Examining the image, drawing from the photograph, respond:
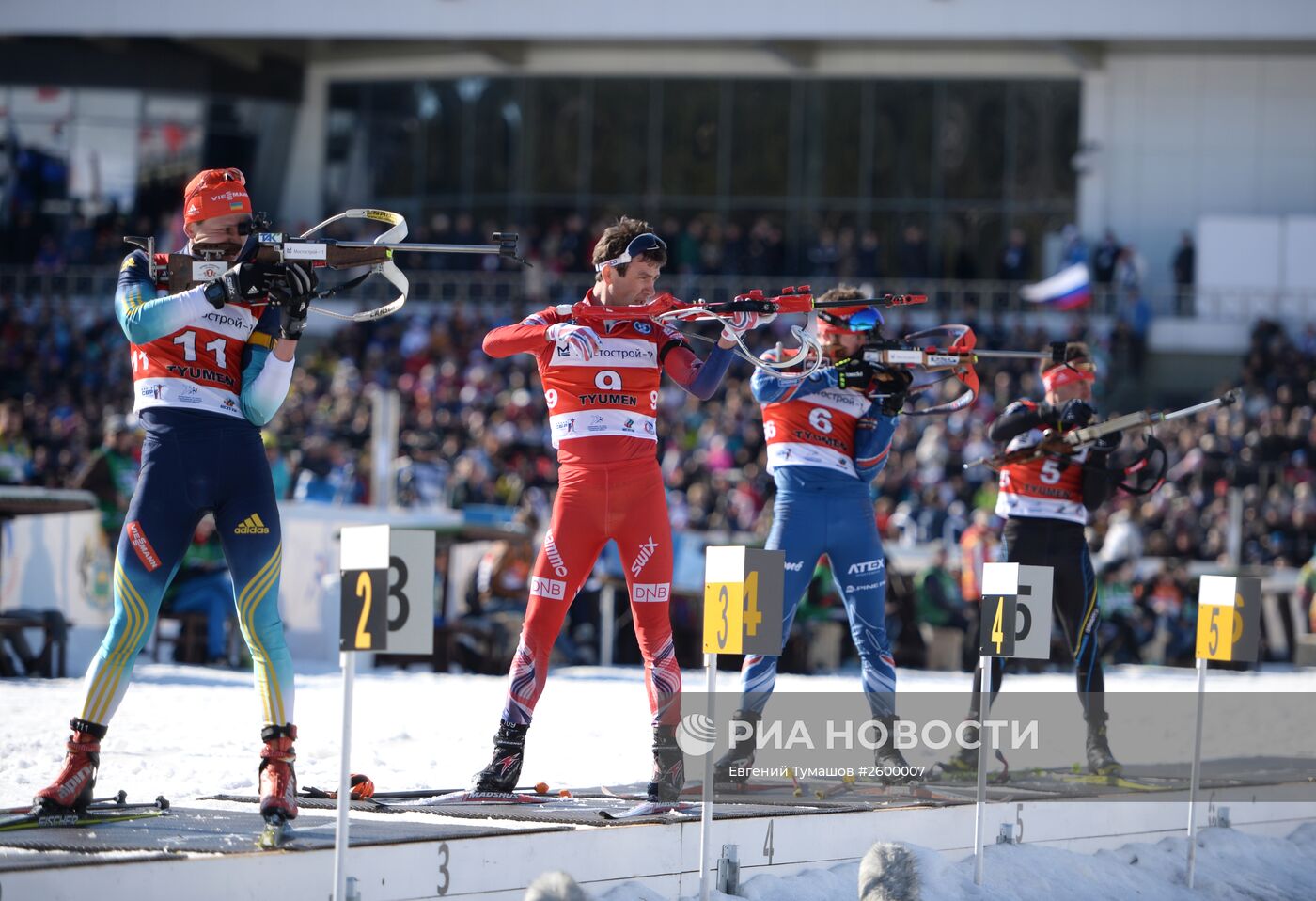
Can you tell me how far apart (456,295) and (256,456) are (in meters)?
22.4

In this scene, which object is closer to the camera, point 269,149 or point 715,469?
point 715,469

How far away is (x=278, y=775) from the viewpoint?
5840mm

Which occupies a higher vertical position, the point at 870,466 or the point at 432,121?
the point at 432,121

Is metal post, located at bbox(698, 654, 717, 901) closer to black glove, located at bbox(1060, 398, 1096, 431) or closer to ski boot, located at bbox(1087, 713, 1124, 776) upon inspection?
ski boot, located at bbox(1087, 713, 1124, 776)

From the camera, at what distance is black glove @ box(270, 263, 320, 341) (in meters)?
5.97

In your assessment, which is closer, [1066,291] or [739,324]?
[739,324]

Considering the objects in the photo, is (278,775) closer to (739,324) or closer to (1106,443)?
(739,324)

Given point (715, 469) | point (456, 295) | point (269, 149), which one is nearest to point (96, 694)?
point (715, 469)

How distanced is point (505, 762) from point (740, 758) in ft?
3.85

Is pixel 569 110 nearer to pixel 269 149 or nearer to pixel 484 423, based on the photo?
pixel 269 149

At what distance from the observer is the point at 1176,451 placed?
21297mm

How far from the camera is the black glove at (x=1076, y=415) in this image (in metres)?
8.62

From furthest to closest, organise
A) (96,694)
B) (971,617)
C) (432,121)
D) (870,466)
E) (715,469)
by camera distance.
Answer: (432,121)
(715,469)
(971,617)
(870,466)
(96,694)

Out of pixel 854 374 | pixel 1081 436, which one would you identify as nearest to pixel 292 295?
pixel 854 374
